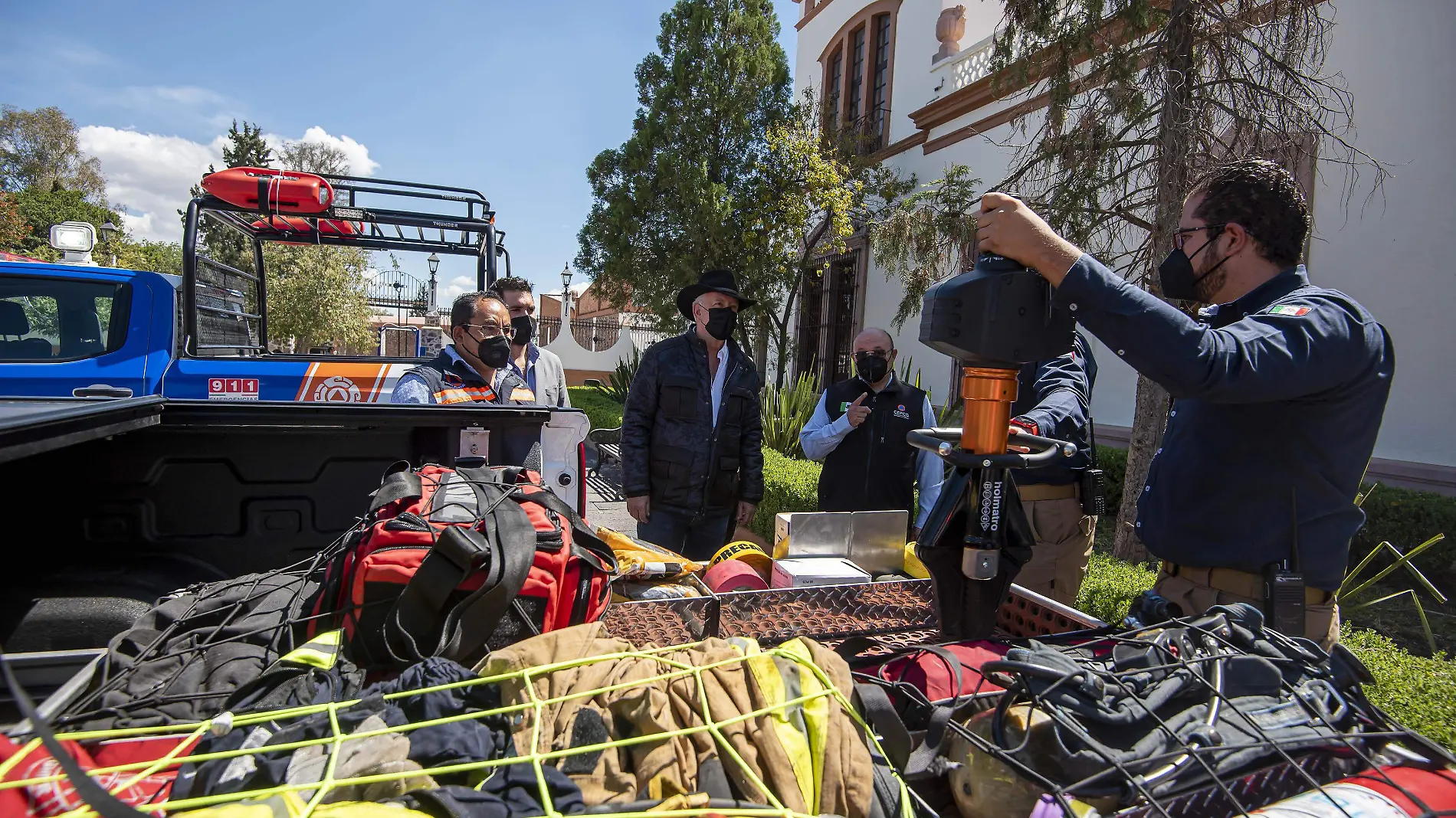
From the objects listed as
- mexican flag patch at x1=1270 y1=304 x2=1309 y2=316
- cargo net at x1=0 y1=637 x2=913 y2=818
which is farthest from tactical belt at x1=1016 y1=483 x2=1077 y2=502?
cargo net at x1=0 y1=637 x2=913 y2=818

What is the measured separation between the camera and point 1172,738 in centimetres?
104

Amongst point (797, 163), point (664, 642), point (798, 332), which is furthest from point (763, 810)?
point (798, 332)

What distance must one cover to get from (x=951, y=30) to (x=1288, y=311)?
1168 cm

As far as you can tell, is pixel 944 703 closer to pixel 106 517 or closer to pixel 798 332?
pixel 106 517

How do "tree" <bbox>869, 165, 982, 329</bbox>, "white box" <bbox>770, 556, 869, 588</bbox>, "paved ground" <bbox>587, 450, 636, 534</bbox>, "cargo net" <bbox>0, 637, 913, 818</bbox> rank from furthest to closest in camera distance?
"paved ground" <bbox>587, 450, 636, 534</bbox> → "tree" <bbox>869, 165, 982, 329</bbox> → "white box" <bbox>770, 556, 869, 588</bbox> → "cargo net" <bbox>0, 637, 913, 818</bbox>

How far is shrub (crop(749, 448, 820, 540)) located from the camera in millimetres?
5895

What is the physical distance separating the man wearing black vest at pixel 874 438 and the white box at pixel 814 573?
1761 mm

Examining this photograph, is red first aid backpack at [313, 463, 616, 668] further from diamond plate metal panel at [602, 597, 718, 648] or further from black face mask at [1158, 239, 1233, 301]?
black face mask at [1158, 239, 1233, 301]

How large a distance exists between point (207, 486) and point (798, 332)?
1346 centimetres

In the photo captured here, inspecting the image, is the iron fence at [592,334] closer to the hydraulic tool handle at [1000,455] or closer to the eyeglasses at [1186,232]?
the eyeglasses at [1186,232]

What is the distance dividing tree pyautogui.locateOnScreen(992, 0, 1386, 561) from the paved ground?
4393 mm

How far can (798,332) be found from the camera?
50.6 ft

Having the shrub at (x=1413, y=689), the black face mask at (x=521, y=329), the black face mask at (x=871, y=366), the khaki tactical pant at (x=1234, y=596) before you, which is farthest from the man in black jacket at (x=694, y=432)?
the shrub at (x=1413, y=689)

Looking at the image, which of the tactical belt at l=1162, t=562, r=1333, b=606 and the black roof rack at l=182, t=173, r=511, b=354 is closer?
the tactical belt at l=1162, t=562, r=1333, b=606
